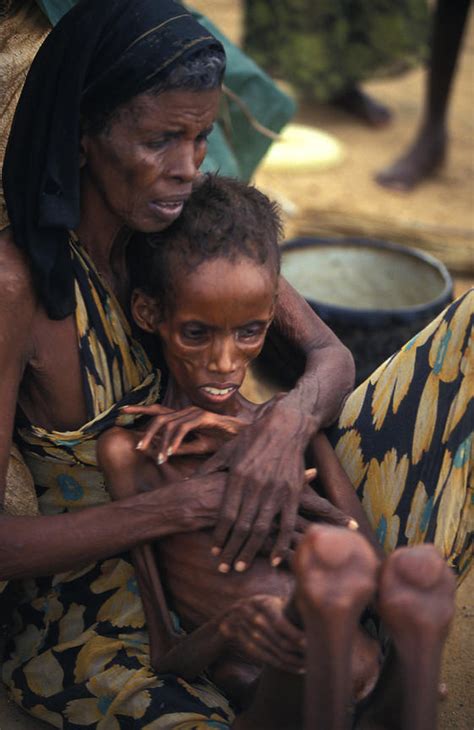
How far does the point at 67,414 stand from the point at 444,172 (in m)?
5.14

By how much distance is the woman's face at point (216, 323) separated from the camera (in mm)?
2230

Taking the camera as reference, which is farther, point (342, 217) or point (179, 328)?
point (342, 217)

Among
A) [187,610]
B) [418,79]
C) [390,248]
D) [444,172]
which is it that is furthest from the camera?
[418,79]

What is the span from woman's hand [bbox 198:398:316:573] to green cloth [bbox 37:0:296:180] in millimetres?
2040

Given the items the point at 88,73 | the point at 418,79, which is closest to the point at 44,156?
the point at 88,73

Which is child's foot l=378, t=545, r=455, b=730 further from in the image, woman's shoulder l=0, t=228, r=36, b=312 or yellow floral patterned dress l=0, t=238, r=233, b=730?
woman's shoulder l=0, t=228, r=36, b=312

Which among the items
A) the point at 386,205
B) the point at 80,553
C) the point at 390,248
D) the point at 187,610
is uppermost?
the point at 80,553

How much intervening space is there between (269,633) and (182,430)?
47cm

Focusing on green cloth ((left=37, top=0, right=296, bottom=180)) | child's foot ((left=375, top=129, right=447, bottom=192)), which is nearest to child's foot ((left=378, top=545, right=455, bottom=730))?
green cloth ((left=37, top=0, right=296, bottom=180))

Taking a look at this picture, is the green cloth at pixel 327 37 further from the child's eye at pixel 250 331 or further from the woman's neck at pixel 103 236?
the child's eye at pixel 250 331

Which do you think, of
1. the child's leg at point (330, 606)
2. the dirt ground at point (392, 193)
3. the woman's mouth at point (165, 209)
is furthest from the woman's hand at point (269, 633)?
the dirt ground at point (392, 193)

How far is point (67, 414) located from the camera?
230 centimetres

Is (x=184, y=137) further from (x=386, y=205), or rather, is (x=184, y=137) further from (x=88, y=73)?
(x=386, y=205)

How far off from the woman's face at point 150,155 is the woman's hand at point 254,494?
0.49 metres
